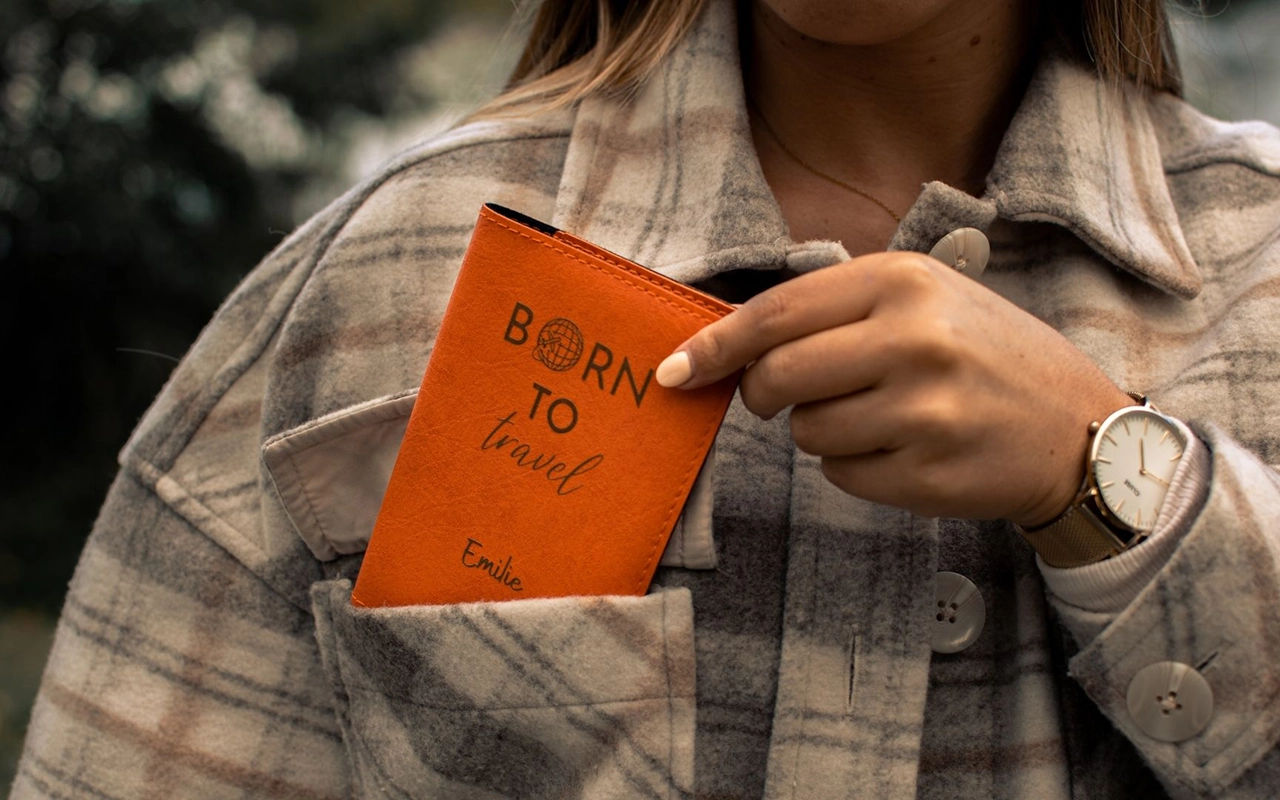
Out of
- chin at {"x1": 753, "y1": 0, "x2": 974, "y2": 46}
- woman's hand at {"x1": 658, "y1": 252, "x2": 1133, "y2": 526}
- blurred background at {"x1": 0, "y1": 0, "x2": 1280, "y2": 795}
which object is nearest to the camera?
woman's hand at {"x1": 658, "y1": 252, "x2": 1133, "y2": 526}

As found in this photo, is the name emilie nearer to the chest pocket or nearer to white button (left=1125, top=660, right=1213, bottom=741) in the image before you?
the chest pocket

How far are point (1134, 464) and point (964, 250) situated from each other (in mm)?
258

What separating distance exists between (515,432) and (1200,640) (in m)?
0.56

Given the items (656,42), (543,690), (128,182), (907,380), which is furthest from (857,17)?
(128,182)

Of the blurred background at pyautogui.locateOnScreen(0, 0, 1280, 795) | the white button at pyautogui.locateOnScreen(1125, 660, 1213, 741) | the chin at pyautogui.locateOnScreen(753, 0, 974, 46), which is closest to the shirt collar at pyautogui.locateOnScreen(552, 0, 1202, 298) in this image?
the chin at pyautogui.locateOnScreen(753, 0, 974, 46)

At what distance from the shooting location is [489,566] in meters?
0.91

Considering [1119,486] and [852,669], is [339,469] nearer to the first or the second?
[852,669]

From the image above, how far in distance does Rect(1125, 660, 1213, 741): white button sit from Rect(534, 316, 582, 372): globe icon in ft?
1.67

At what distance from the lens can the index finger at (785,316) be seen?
77 cm

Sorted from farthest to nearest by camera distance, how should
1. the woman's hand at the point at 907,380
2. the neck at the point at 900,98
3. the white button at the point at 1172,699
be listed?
the neck at the point at 900,98
the white button at the point at 1172,699
the woman's hand at the point at 907,380

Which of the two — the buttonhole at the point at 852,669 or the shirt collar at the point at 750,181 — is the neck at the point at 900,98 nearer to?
the shirt collar at the point at 750,181

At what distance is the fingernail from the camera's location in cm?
81

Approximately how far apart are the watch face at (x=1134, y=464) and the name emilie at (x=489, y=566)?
1.51 ft

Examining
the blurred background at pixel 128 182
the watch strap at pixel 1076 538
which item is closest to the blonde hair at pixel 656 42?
the watch strap at pixel 1076 538
